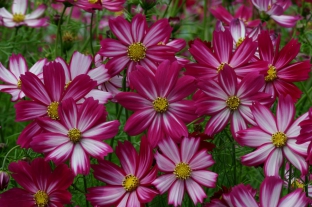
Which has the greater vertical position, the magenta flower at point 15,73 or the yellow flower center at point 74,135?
the magenta flower at point 15,73

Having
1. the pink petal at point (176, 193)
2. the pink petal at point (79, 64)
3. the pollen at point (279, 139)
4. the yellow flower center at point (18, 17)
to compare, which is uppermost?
the yellow flower center at point (18, 17)

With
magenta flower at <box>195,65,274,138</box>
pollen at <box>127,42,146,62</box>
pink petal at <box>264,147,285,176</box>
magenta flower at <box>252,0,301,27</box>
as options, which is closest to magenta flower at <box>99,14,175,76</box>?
pollen at <box>127,42,146,62</box>

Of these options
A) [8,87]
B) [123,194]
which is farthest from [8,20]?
[123,194]

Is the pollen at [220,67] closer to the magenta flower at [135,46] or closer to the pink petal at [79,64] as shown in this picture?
the magenta flower at [135,46]

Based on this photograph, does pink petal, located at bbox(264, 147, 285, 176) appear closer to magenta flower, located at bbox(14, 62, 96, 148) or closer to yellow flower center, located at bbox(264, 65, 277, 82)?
yellow flower center, located at bbox(264, 65, 277, 82)

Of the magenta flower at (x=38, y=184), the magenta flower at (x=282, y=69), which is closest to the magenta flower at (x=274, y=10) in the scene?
the magenta flower at (x=282, y=69)

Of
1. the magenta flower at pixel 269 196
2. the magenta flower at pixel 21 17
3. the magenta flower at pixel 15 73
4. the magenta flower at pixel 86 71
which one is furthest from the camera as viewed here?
the magenta flower at pixel 21 17
